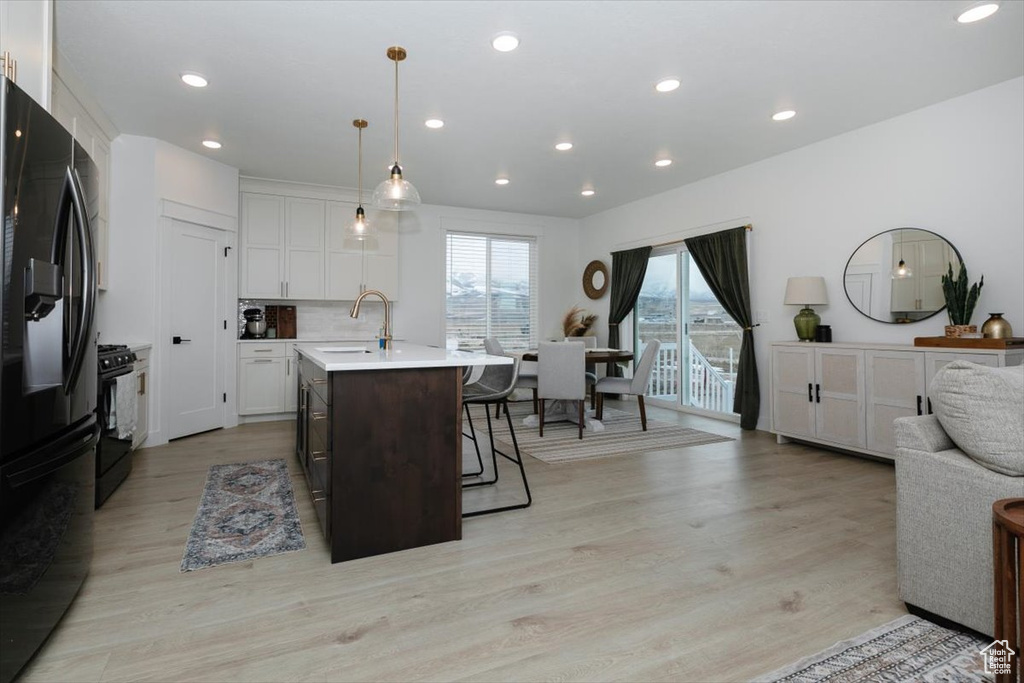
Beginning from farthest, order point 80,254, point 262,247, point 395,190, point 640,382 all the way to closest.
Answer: point 262,247 < point 640,382 < point 395,190 < point 80,254

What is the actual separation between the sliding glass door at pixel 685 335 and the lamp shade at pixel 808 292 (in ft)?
3.73

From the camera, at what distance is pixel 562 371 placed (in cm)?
489

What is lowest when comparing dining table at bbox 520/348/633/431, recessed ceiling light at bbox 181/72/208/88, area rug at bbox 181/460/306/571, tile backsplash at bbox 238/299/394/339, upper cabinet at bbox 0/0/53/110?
area rug at bbox 181/460/306/571

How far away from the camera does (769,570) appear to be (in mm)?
2232

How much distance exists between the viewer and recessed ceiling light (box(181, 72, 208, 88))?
10.9ft

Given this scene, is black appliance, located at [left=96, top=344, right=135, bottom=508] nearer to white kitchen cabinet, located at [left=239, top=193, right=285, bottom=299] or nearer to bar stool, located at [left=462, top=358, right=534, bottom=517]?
bar stool, located at [left=462, top=358, right=534, bottom=517]

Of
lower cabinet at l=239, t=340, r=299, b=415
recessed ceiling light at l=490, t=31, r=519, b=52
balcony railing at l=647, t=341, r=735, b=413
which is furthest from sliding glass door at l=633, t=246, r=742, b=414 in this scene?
lower cabinet at l=239, t=340, r=299, b=415

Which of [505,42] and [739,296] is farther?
[739,296]

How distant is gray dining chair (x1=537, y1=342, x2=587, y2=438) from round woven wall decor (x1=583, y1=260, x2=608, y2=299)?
9.05 ft

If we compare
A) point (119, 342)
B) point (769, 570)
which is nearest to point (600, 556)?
point (769, 570)

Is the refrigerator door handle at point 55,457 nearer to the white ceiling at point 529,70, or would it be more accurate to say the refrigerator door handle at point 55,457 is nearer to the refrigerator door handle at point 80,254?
the refrigerator door handle at point 80,254

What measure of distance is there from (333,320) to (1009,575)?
6.19 metres

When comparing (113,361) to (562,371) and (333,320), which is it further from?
(562,371)

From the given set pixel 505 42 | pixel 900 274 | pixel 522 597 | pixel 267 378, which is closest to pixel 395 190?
pixel 505 42
